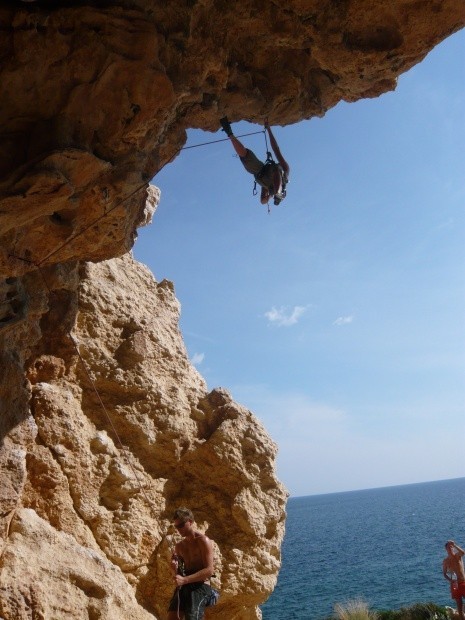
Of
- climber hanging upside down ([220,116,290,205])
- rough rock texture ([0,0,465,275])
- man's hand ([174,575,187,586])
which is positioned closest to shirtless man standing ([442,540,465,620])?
man's hand ([174,575,187,586])

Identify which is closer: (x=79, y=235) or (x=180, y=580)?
(x=180, y=580)

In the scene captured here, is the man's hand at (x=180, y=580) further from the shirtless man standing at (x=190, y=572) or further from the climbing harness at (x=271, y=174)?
the climbing harness at (x=271, y=174)

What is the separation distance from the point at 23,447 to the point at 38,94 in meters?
4.20

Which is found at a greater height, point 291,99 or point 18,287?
point 291,99

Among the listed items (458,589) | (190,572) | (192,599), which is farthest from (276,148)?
(458,589)

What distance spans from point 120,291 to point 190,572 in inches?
191

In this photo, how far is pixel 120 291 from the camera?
9.01 m

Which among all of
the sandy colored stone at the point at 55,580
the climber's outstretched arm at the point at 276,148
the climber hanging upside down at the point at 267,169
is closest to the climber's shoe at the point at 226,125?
the climber hanging upside down at the point at 267,169

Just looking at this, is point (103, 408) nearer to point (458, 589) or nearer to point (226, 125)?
point (226, 125)

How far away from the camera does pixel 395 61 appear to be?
6.66 meters

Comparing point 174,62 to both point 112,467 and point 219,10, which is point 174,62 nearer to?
point 219,10

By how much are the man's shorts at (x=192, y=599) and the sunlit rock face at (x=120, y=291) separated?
0.96 meters

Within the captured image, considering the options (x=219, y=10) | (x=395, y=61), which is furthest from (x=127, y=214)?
(x=395, y=61)

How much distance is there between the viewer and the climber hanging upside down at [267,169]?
315 inches
